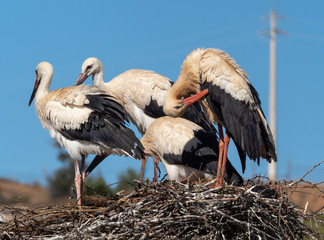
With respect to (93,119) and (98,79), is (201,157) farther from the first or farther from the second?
(98,79)

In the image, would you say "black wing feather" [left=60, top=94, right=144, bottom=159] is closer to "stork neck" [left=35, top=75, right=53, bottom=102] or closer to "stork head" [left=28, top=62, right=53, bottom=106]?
"stork neck" [left=35, top=75, right=53, bottom=102]

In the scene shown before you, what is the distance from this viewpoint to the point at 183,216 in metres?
6.33

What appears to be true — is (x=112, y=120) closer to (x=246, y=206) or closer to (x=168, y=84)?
(x=168, y=84)

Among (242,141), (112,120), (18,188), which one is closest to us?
(242,141)

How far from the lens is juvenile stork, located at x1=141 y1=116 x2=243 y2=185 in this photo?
822cm

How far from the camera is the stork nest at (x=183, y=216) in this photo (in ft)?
21.0

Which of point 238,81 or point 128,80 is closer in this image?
point 238,81

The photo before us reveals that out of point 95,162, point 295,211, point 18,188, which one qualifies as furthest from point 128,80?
point 18,188

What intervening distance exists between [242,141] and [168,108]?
950 millimetres

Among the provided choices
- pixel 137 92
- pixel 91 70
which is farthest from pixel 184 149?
pixel 91 70

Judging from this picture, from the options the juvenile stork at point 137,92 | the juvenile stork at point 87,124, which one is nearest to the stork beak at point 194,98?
the juvenile stork at point 87,124

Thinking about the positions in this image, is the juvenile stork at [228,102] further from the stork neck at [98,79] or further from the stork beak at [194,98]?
the stork neck at [98,79]

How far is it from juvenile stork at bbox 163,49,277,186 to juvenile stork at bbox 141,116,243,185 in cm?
21

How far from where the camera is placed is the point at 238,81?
7848mm
